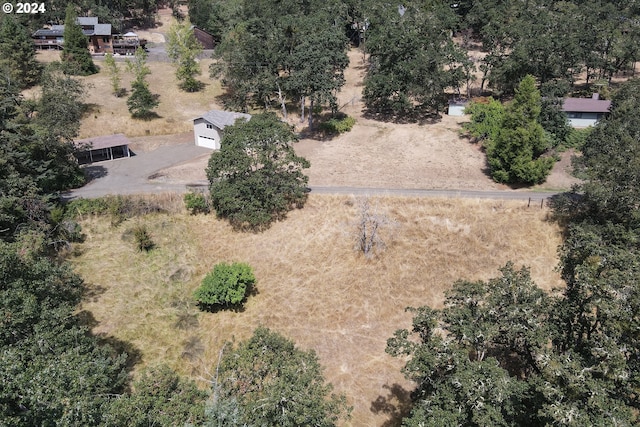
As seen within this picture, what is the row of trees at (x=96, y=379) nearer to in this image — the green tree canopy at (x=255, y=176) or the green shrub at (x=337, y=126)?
the green tree canopy at (x=255, y=176)

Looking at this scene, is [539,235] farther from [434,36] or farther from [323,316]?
[434,36]

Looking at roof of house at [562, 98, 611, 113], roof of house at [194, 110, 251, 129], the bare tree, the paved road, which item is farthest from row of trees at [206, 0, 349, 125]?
roof of house at [562, 98, 611, 113]

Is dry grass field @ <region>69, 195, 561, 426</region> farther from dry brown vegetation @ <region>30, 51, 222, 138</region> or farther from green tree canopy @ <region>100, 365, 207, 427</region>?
dry brown vegetation @ <region>30, 51, 222, 138</region>

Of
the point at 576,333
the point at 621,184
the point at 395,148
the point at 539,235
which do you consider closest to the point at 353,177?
the point at 395,148

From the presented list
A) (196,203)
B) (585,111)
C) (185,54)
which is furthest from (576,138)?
(185,54)

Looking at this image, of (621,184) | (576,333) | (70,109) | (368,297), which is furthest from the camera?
(70,109)
